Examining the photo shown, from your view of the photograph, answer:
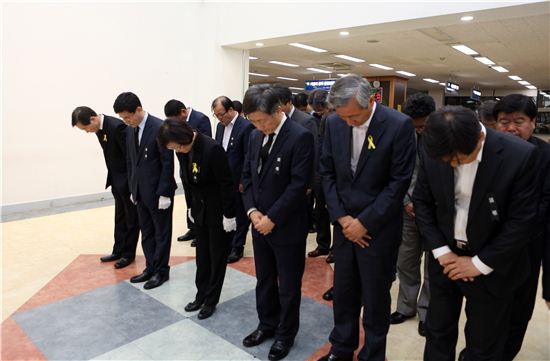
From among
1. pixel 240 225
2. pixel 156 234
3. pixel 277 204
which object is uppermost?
pixel 277 204

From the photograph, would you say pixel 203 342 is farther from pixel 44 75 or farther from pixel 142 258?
pixel 44 75

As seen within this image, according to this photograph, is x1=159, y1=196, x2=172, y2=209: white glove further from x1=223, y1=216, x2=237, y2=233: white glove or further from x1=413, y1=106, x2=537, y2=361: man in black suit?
x1=413, y1=106, x2=537, y2=361: man in black suit

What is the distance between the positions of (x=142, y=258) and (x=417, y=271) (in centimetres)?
261

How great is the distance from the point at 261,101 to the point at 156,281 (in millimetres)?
1957

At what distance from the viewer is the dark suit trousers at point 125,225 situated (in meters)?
3.65

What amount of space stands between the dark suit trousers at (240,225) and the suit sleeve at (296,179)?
6.10ft

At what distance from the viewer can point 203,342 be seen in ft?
8.08

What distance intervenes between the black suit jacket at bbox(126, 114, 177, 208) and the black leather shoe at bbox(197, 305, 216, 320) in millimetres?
929

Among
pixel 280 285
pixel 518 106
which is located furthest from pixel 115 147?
pixel 518 106

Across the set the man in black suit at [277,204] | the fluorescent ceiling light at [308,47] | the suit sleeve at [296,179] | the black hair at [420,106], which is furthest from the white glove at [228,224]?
the fluorescent ceiling light at [308,47]

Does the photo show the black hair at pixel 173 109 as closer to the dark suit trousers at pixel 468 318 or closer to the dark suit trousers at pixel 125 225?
the dark suit trousers at pixel 125 225

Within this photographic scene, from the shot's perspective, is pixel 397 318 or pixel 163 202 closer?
pixel 397 318

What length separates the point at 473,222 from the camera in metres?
1.59

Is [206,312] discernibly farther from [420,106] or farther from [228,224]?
[420,106]
